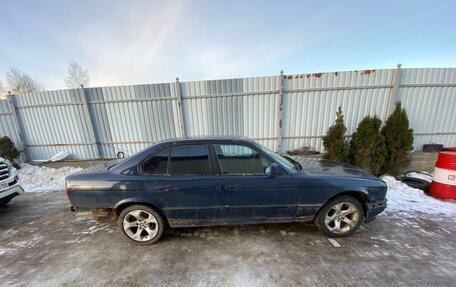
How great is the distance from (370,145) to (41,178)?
33.4ft

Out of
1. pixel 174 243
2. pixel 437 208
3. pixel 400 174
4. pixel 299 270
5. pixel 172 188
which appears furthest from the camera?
pixel 400 174

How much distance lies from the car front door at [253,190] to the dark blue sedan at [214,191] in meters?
0.01

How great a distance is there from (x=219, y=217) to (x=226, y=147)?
107 cm

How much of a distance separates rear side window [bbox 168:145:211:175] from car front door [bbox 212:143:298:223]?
0.18 meters

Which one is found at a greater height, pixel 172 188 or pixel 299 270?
pixel 172 188

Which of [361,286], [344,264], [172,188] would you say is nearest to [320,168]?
[344,264]

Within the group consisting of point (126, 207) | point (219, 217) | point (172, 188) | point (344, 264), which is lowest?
point (344, 264)

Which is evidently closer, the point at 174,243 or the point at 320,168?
the point at 174,243

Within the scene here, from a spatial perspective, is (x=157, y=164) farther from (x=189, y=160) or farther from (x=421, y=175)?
(x=421, y=175)

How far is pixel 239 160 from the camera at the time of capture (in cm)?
280

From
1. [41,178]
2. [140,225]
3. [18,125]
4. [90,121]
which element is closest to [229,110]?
[140,225]

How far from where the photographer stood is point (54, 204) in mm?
4219

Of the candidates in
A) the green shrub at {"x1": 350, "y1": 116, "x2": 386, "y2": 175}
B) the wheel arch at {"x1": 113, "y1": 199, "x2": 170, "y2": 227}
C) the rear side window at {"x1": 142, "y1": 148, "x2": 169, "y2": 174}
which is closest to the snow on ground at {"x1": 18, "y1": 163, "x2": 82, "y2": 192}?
the wheel arch at {"x1": 113, "y1": 199, "x2": 170, "y2": 227}

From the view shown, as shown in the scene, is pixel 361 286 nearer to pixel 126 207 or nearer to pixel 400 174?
pixel 126 207
